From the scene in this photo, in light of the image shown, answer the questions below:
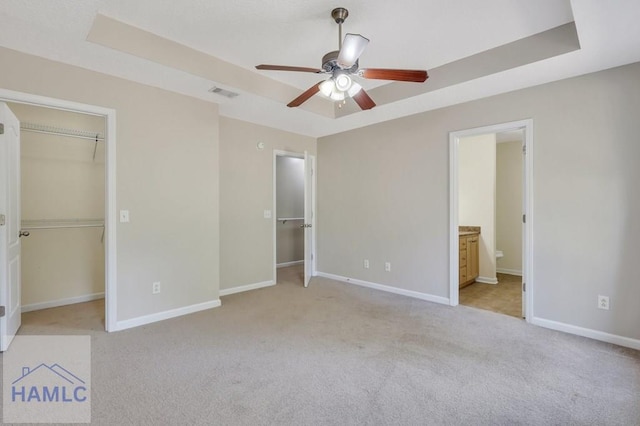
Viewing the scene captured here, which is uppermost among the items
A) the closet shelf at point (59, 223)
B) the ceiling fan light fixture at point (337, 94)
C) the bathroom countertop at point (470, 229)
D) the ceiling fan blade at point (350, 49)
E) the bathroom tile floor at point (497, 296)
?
the ceiling fan blade at point (350, 49)

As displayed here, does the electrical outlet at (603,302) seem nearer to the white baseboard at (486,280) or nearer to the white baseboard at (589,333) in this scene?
the white baseboard at (589,333)

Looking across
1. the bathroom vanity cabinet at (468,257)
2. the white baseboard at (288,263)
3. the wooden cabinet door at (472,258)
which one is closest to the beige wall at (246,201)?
the white baseboard at (288,263)

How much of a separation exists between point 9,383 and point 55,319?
57.5 inches

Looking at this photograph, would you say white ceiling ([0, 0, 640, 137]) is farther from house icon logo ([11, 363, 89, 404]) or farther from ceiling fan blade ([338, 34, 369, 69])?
house icon logo ([11, 363, 89, 404])

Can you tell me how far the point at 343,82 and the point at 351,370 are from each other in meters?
2.13

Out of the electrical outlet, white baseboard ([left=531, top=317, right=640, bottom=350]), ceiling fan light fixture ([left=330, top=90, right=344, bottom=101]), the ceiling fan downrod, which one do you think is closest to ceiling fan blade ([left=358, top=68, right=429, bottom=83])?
ceiling fan light fixture ([left=330, top=90, right=344, bottom=101])

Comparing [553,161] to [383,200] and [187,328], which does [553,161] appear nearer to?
[383,200]

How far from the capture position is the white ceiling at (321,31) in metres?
2.16

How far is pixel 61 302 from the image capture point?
3867 mm

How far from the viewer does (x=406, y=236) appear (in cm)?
427

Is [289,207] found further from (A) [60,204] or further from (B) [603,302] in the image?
(B) [603,302]

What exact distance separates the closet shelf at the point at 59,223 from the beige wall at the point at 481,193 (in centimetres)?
549

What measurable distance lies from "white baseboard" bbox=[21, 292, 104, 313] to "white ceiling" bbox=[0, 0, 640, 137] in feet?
9.33

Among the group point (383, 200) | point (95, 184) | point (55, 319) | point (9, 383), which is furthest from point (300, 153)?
point (9, 383)
